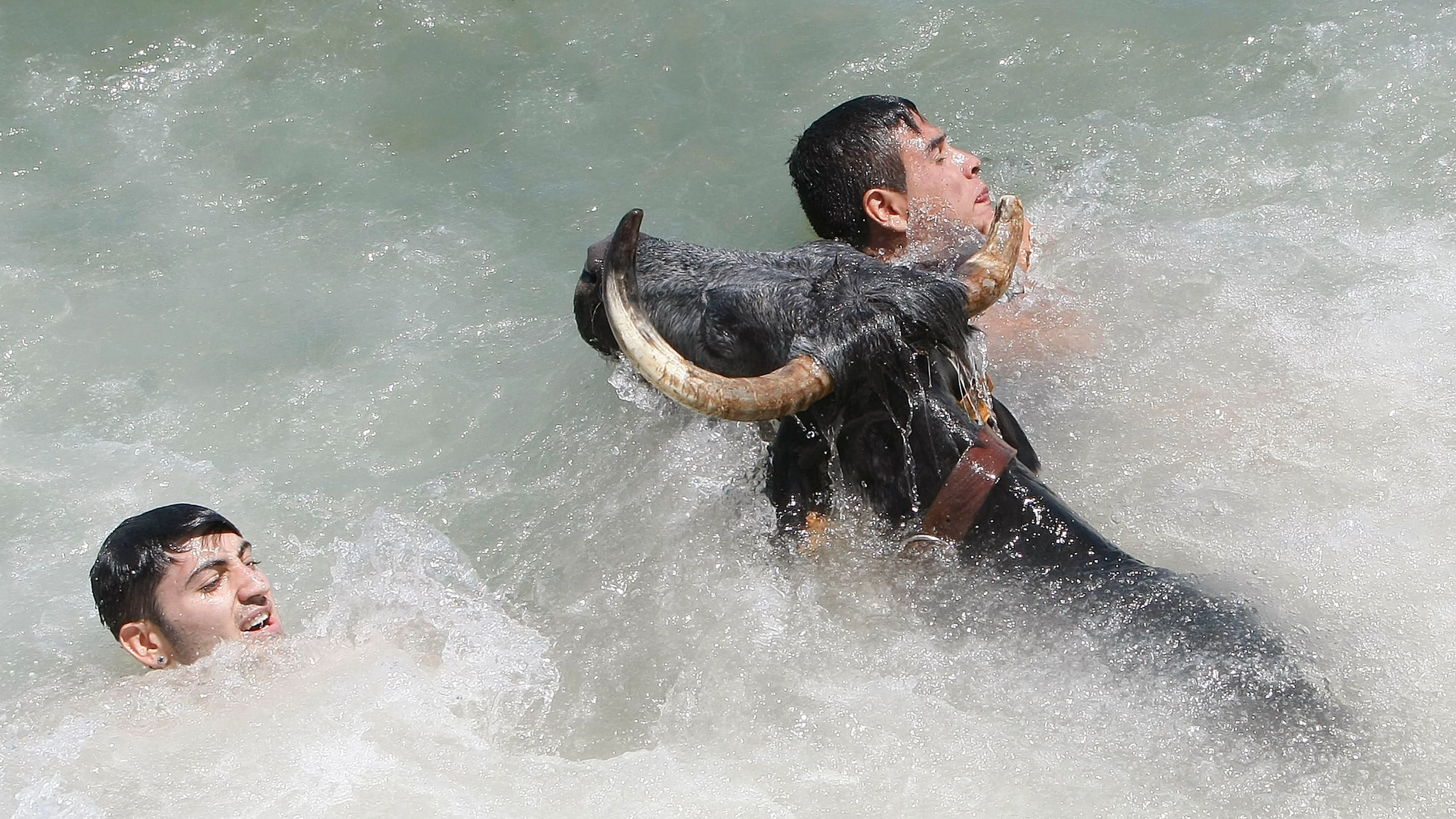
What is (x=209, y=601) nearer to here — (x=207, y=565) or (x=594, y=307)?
(x=207, y=565)

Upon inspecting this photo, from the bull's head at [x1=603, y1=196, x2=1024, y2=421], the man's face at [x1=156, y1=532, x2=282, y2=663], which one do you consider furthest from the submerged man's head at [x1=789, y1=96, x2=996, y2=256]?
the man's face at [x1=156, y1=532, x2=282, y2=663]

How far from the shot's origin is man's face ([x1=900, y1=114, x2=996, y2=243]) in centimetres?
514

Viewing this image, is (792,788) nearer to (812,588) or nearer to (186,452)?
(812,588)

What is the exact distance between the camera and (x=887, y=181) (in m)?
5.14

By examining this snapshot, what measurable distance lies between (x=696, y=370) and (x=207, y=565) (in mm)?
1818

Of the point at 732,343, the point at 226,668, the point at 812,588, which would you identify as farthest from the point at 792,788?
the point at 226,668

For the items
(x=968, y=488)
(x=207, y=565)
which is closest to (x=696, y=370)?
(x=968, y=488)

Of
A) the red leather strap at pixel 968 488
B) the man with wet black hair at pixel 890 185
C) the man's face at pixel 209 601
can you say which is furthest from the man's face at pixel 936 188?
the man's face at pixel 209 601

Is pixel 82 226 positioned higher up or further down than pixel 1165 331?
higher up

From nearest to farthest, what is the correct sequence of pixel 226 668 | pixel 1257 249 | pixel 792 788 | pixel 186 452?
pixel 792 788 → pixel 226 668 → pixel 186 452 → pixel 1257 249

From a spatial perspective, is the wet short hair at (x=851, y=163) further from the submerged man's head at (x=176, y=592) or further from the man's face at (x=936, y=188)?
the submerged man's head at (x=176, y=592)

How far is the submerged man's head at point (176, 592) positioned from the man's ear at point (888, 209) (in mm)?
2389

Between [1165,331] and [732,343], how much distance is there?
7.51 feet

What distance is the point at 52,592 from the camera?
4.71 metres
